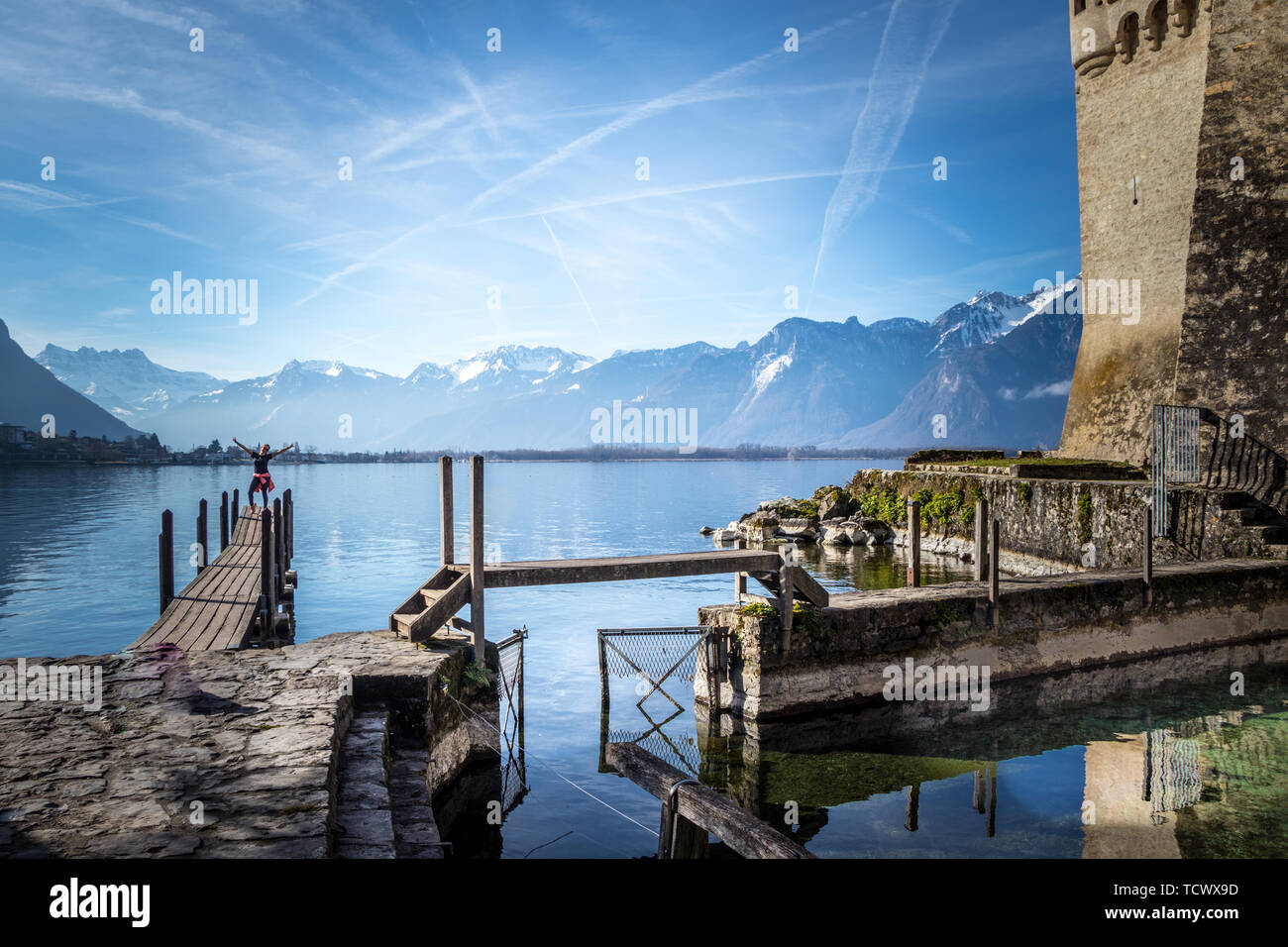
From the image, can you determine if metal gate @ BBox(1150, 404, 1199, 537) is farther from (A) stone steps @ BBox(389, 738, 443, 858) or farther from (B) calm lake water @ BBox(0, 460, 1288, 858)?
(A) stone steps @ BBox(389, 738, 443, 858)

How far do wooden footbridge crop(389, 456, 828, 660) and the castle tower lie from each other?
15029 mm

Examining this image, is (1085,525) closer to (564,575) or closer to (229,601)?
(564,575)

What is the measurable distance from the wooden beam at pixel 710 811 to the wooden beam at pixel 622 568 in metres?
5.10

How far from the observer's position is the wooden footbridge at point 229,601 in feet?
39.4

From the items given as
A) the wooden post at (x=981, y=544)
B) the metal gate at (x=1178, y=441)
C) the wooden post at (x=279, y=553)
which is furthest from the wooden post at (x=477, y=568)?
the metal gate at (x=1178, y=441)

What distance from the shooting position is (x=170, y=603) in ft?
49.9

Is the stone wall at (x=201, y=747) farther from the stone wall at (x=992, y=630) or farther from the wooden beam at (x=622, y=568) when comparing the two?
the stone wall at (x=992, y=630)

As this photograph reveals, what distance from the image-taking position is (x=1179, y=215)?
2309 centimetres

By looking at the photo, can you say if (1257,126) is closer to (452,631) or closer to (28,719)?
(452,631)

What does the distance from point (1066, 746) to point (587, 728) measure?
6.79 metres

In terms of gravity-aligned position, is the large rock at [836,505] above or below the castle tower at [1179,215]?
below

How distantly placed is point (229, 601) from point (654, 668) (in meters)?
7.70

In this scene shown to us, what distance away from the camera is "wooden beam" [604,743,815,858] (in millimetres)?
4379
